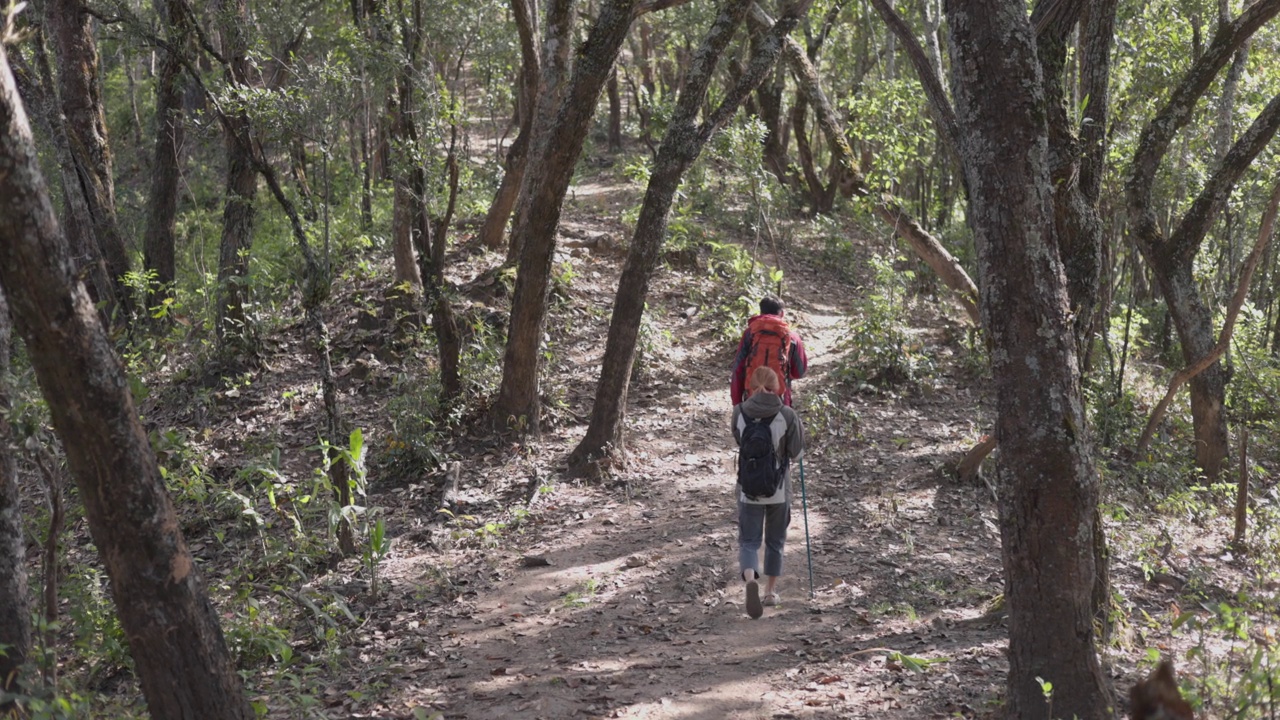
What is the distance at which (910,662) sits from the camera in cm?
573

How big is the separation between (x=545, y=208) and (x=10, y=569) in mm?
5823

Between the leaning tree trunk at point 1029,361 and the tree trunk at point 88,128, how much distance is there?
36.9 ft

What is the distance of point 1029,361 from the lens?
15.7ft

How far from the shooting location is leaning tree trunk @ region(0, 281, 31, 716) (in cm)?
545

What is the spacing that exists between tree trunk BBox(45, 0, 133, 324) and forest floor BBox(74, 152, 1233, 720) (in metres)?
2.57

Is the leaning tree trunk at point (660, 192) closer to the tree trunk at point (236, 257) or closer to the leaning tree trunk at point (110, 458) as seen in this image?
the tree trunk at point (236, 257)

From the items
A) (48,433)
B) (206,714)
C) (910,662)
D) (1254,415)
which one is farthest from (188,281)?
(1254,415)

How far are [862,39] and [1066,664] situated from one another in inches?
877

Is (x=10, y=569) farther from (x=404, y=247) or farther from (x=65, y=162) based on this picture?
(x=404, y=247)

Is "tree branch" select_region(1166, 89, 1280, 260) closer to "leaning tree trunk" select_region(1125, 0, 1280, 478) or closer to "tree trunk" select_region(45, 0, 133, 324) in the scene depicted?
"leaning tree trunk" select_region(1125, 0, 1280, 478)

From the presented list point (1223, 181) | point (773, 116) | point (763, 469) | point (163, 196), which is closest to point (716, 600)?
point (763, 469)

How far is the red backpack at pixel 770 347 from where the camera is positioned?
8.07 meters

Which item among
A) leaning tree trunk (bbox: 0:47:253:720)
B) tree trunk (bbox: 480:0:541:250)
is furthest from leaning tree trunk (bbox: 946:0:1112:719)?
tree trunk (bbox: 480:0:541:250)

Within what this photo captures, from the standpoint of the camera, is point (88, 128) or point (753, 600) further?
point (88, 128)
